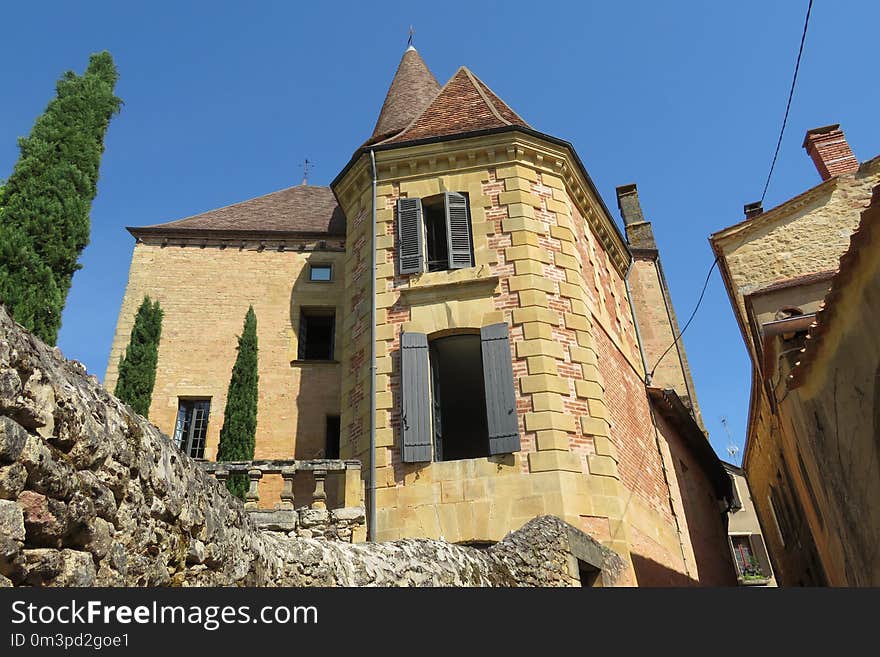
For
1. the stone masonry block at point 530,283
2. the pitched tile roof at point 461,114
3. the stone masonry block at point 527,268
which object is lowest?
the stone masonry block at point 530,283

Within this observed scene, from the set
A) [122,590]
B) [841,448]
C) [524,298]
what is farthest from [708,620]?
[524,298]

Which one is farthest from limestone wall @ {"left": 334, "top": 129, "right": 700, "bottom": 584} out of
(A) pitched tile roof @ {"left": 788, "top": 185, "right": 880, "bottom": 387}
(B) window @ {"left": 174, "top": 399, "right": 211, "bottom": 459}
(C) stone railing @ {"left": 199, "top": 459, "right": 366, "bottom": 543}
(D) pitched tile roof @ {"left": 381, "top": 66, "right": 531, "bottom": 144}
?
(B) window @ {"left": 174, "top": 399, "right": 211, "bottom": 459}

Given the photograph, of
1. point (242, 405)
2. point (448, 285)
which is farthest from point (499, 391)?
point (242, 405)

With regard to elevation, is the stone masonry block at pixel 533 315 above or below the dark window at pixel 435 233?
below

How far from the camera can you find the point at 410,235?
11922 millimetres

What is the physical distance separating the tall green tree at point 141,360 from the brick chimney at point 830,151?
47.5 feet

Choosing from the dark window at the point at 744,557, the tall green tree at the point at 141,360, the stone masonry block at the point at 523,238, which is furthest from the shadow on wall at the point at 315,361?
the dark window at the point at 744,557

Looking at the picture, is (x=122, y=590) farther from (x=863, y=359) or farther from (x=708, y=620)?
(x=863, y=359)

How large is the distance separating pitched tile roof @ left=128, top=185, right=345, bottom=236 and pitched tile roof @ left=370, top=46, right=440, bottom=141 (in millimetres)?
2670

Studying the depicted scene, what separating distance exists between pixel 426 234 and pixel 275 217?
7105 millimetres

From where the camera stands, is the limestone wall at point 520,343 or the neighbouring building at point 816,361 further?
the limestone wall at point 520,343

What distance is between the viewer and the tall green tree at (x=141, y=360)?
1336 centimetres

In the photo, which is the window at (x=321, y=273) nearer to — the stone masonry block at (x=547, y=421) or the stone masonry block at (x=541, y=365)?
the stone masonry block at (x=541, y=365)

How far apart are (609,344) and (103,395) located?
10417 millimetres
